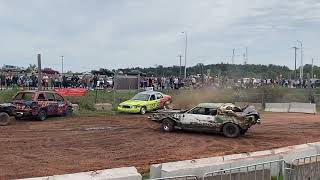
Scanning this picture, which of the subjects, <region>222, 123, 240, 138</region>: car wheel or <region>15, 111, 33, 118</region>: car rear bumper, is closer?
<region>222, 123, 240, 138</region>: car wheel

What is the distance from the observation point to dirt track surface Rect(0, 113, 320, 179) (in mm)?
13539

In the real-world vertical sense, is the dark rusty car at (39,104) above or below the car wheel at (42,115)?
above

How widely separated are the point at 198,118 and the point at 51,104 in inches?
353

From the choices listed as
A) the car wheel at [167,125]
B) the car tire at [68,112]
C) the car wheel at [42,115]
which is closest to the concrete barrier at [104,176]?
the car wheel at [167,125]

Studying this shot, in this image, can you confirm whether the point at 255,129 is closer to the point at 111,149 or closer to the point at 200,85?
the point at 111,149

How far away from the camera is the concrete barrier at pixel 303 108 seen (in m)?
34.1

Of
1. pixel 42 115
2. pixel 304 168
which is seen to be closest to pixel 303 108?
pixel 42 115

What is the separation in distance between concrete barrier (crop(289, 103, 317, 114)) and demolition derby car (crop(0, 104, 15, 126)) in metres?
20.5

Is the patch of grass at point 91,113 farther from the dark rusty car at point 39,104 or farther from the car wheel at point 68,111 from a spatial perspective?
the dark rusty car at point 39,104

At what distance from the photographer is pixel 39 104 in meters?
24.4

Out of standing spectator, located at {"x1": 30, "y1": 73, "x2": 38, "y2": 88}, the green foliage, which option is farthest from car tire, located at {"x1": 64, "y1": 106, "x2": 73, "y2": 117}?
standing spectator, located at {"x1": 30, "y1": 73, "x2": 38, "y2": 88}

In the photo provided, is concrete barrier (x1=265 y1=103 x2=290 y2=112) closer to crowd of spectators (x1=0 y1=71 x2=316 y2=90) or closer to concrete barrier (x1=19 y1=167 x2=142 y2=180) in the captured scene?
crowd of spectators (x1=0 y1=71 x2=316 y2=90)

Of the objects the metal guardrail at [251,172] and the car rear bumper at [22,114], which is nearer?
the metal guardrail at [251,172]

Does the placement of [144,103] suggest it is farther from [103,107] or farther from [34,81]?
[34,81]
